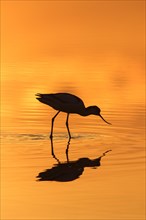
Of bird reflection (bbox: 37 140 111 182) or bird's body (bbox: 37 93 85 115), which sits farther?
bird's body (bbox: 37 93 85 115)

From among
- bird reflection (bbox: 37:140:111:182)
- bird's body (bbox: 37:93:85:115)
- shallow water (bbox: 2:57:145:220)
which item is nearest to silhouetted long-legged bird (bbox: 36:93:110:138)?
bird's body (bbox: 37:93:85:115)

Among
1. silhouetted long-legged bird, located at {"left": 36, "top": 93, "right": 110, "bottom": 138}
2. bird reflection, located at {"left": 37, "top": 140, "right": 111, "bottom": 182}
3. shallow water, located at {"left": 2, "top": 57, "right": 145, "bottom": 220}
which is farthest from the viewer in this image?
silhouetted long-legged bird, located at {"left": 36, "top": 93, "right": 110, "bottom": 138}

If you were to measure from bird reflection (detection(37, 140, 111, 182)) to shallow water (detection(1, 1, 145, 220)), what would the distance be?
2cm

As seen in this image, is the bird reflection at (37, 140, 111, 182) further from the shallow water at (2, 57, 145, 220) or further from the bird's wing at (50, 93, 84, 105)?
the bird's wing at (50, 93, 84, 105)

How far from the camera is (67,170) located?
18.1 m

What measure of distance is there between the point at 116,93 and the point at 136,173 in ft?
49.5

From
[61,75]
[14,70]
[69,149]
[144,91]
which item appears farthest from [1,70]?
[69,149]

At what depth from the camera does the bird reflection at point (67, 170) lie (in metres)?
17.1

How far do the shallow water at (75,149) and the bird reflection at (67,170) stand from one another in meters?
0.02

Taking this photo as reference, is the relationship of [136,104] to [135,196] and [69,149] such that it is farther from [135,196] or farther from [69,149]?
[135,196]

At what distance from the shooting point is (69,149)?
2077 cm

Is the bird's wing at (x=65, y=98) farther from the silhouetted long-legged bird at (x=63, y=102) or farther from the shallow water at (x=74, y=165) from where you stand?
the shallow water at (x=74, y=165)

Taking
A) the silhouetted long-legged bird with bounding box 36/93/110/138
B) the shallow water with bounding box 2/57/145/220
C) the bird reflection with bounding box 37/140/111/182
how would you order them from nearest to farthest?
the shallow water with bounding box 2/57/145/220 → the bird reflection with bounding box 37/140/111/182 → the silhouetted long-legged bird with bounding box 36/93/110/138

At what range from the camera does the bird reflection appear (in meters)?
17.1
